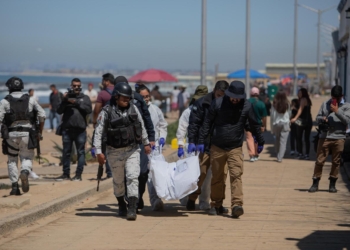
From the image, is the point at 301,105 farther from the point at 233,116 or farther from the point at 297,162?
the point at 233,116

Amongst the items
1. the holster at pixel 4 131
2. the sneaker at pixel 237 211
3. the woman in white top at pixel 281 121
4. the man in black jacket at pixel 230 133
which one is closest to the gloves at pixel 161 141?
the man in black jacket at pixel 230 133

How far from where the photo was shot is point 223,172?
11.3 metres

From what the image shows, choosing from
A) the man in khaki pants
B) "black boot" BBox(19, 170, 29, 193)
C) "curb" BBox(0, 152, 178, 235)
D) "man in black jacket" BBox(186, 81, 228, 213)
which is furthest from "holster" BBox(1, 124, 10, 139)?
the man in khaki pants

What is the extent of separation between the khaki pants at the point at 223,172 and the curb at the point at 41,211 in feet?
7.41

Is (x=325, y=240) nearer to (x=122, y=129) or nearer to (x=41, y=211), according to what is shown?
(x=122, y=129)

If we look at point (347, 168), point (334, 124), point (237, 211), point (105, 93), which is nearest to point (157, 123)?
point (105, 93)

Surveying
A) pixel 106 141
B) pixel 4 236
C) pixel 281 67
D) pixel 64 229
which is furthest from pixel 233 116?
pixel 281 67

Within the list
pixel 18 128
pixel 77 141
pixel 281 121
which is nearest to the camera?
pixel 18 128

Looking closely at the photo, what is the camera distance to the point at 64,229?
406 inches

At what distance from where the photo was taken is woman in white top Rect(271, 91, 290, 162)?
1991 cm

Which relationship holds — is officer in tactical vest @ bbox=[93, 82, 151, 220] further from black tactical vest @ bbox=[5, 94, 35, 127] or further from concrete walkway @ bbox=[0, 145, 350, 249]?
black tactical vest @ bbox=[5, 94, 35, 127]

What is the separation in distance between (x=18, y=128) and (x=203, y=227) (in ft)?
13.2

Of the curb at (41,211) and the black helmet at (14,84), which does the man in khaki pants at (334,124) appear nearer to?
the curb at (41,211)

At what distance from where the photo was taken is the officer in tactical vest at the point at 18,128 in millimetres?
12852
